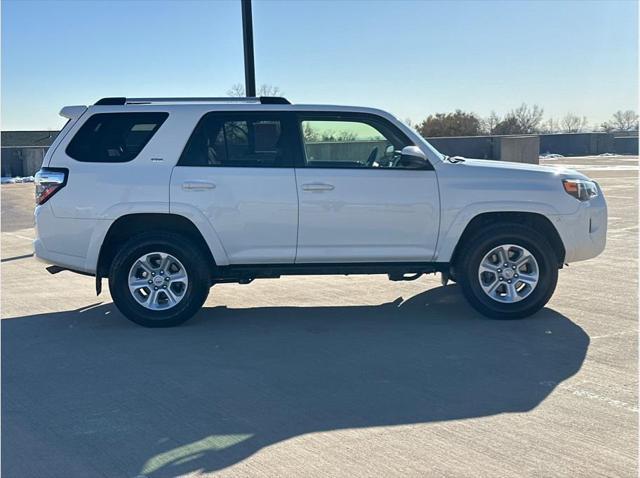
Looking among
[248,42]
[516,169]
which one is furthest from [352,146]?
[248,42]

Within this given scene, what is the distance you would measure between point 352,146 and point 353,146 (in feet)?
0.03

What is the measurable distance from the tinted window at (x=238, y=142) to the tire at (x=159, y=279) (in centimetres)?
80

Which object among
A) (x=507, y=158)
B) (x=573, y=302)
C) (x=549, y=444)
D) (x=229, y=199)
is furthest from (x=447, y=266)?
(x=507, y=158)

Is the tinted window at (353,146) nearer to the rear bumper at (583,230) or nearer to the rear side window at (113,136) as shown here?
the rear side window at (113,136)

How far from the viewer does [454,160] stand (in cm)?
684

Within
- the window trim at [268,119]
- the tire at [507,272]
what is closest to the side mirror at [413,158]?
the tire at [507,272]

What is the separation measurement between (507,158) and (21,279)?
74.1 feet

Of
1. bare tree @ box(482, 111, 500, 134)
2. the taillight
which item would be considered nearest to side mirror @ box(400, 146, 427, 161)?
the taillight

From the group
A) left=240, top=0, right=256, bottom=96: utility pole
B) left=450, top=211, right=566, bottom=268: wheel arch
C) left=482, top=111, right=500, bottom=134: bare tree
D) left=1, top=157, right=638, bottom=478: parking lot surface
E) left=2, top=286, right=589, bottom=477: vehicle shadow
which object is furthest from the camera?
left=482, top=111, right=500, bottom=134: bare tree

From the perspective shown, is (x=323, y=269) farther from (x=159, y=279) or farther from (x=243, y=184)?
(x=159, y=279)

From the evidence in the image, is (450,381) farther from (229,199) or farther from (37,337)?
(37,337)

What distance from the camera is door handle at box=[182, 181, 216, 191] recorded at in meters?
6.40

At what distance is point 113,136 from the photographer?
6633 millimetres

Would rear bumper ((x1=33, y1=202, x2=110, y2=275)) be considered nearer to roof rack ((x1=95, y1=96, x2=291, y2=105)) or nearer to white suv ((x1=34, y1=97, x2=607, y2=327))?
white suv ((x1=34, y1=97, x2=607, y2=327))
